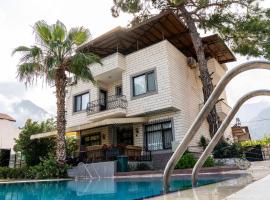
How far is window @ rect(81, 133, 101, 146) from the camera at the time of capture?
22.0 meters

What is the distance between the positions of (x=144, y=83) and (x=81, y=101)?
22.5 ft

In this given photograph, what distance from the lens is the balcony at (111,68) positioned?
19.7 meters

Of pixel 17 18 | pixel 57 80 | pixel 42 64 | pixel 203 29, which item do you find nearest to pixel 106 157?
pixel 57 80

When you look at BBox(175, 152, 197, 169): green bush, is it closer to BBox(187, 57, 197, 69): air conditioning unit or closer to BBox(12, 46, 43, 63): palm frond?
BBox(187, 57, 197, 69): air conditioning unit

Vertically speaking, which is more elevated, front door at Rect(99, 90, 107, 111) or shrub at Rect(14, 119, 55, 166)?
front door at Rect(99, 90, 107, 111)

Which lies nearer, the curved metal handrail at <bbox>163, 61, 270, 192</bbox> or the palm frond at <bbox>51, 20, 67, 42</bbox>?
the curved metal handrail at <bbox>163, 61, 270, 192</bbox>

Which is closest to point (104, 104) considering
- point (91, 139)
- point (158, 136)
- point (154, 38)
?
point (91, 139)

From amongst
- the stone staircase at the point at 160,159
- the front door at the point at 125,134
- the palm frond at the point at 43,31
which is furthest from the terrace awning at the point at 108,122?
the palm frond at the point at 43,31

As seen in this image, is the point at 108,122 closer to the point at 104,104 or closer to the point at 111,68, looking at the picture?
the point at 111,68

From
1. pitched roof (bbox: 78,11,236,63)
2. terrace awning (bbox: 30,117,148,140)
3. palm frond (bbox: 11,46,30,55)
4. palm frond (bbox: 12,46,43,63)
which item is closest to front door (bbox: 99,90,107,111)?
terrace awning (bbox: 30,117,148,140)

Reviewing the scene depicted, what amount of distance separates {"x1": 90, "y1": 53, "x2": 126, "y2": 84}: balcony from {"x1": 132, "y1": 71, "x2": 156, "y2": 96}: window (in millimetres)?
1591

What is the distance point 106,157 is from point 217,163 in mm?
6464

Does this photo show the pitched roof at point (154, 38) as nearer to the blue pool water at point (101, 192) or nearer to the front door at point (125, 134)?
the front door at point (125, 134)

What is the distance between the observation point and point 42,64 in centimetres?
1612
